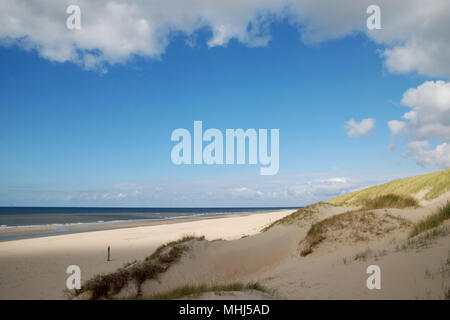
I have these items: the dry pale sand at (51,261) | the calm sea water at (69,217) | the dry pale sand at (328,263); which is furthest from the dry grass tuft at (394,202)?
the calm sea water at (69,217)

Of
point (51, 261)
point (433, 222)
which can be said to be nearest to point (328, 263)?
point (433, 222)

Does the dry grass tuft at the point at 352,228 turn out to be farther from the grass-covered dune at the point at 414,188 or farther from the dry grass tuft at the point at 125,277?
the grass-covered dune at the point at 414,188

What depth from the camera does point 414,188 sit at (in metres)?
20.3

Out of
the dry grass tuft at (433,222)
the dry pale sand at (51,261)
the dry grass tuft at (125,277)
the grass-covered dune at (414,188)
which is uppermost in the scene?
the grass-covered dune at (414,188)

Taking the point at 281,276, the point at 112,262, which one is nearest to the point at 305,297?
the point at 281,276

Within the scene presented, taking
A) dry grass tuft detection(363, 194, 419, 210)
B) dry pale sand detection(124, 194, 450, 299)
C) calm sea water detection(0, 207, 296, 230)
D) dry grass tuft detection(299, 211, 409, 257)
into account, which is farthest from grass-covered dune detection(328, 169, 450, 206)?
calm sea water detection(0, 207, 296, 230)

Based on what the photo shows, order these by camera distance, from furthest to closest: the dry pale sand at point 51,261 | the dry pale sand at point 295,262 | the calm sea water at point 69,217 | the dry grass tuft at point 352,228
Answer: the calm sea water at point 69,217 < the dry grass tuft at point 352,228 < the dry pale sand at point 51,261 < the dry pale sand at point 295,262

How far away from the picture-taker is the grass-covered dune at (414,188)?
18578 millimetres

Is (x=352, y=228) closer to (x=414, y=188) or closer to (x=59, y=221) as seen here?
(x=414, y=188)

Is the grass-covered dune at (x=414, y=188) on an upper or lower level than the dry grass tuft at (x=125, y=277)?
upper

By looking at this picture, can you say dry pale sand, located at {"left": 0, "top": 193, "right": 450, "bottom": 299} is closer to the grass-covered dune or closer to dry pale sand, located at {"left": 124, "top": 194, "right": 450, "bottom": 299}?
dry pale sand, located at {"left": 124, "top": 194, "right": 450, "bottom": 299}

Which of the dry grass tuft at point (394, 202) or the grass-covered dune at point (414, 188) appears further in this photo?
the grass-covered dune at point (414, 188)

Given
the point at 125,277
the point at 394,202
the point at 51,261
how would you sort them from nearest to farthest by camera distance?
1. the point at 125,277
2. the point at 51,261
3. the point at 394,202

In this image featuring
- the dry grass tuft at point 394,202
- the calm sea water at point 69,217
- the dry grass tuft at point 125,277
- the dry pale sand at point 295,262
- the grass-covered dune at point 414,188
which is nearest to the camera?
the dry pale sand at point 295,262
